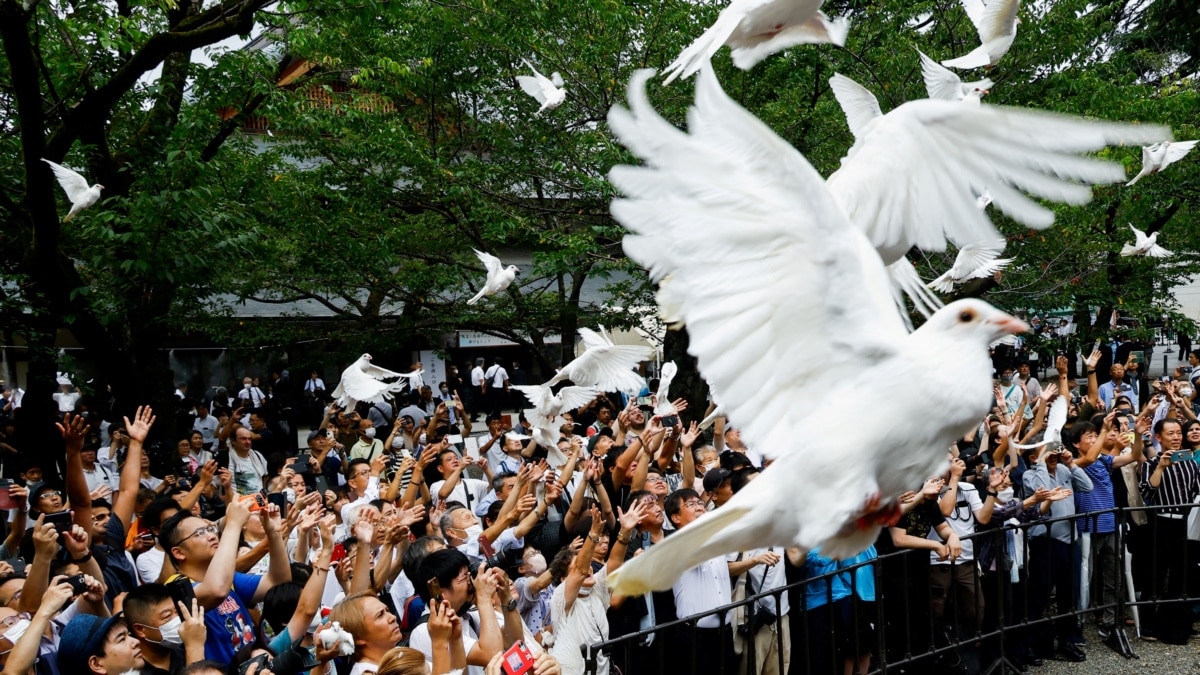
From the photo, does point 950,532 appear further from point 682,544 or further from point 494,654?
point 682,544

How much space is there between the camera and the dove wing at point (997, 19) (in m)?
4.56

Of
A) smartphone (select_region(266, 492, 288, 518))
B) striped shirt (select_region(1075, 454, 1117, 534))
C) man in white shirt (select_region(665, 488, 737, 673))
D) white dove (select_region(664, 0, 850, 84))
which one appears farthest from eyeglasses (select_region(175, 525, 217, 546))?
striped shirt (select_region(1075, 454, 1117, 534))

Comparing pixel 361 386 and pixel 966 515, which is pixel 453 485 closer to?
pixel 361 386

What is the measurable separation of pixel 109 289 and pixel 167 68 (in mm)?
2297

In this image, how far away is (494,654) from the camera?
13.1ft

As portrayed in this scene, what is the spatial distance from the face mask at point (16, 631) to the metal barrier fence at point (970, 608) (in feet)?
7.59

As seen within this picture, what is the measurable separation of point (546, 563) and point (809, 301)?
3.98m

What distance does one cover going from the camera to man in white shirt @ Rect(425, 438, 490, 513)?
7.18 meters

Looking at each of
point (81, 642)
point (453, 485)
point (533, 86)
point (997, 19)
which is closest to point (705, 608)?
point (453, 485)

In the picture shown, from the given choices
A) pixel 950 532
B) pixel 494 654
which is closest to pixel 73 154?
pixel 494 654

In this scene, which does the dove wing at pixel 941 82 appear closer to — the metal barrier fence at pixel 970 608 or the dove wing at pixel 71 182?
the metal barrier fence at pixel 970 608

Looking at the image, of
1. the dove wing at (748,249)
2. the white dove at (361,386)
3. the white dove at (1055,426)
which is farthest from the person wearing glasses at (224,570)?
the white dove at (1055,426)

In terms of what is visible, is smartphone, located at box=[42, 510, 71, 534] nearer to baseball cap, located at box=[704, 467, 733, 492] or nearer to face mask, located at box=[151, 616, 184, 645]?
face mask, located at box=[151, 616, 184, 645]

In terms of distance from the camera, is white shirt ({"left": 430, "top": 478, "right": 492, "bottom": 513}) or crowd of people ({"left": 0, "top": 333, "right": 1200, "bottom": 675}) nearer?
crowd of people ({"left": 0, "top": 333, "right": 1200, "bottom": 675})
